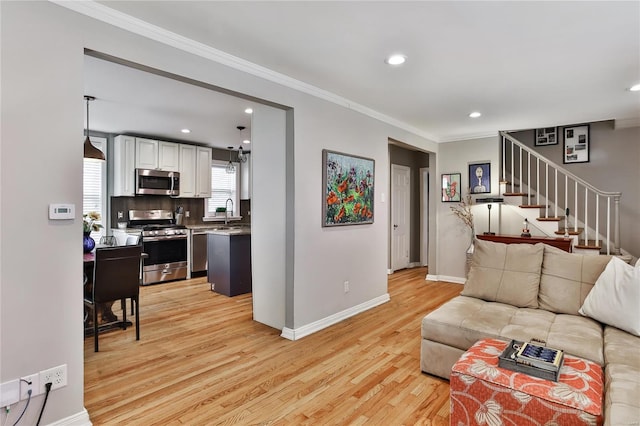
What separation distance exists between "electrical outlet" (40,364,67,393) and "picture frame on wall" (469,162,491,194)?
5524 millimetres

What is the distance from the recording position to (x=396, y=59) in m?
2.85

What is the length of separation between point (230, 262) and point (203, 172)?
2568mm

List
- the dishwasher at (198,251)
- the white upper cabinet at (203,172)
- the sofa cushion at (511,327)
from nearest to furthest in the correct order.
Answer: the sofa cushion at (511,327) < the dishwasher at (198,251) < the white upper cabinet at (203,172)

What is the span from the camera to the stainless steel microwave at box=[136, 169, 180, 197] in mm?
5848

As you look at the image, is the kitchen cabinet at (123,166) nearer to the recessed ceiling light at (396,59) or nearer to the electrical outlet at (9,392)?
the electrical outlet at (9,392)

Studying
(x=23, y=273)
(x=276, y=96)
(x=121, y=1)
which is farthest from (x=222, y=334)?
(x=121, y=1)

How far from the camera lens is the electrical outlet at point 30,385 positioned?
5.96 ft

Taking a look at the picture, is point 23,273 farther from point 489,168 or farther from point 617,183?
point 617,183

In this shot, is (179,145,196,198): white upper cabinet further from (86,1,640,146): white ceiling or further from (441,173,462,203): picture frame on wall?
(441,173,462,203): picture frame on wall

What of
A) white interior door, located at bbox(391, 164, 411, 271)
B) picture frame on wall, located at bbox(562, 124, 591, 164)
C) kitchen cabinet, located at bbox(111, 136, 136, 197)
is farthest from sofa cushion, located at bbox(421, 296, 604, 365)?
kitchen cabinet, located at bbox(111, 136, 136, 197)

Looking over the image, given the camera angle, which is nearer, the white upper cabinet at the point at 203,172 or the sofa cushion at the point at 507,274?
the sofa cushion at the point at 507,274

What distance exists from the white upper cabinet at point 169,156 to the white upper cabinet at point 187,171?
0.30ft

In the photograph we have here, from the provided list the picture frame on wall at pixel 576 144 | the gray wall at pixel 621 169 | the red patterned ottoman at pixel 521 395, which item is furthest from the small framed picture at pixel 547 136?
the red patterned ottoman at pixel 521 395

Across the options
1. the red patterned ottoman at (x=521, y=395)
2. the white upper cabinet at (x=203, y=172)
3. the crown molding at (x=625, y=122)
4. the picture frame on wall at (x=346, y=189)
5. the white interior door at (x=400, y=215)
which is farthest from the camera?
the white interior door at (x=400, y=215)
